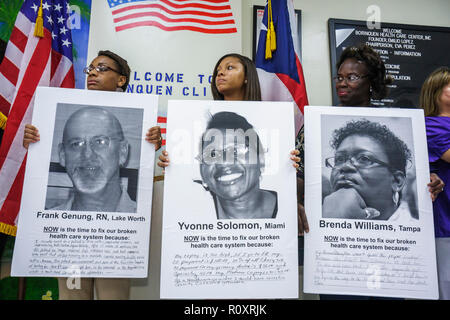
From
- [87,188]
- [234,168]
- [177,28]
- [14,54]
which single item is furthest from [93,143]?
[177,28]

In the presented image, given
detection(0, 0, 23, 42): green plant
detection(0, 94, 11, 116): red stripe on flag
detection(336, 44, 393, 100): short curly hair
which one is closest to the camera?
detection(0, 94, 11, 116): red stripe on flag

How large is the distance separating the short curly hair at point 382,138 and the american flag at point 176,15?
4.63ft

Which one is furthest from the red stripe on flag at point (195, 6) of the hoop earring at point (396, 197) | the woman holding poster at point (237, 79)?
the hoop earring at point (396, 197)

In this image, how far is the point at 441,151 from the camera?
65.8 inches

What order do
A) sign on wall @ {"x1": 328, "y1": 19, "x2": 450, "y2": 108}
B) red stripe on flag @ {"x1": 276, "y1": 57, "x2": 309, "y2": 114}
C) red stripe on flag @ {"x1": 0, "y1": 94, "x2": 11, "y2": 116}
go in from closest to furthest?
1. red stripe on flag @ {"x1": 0, "y1": 94, "x2": 11, "y2": 116}
2. red stripe on flag @ {"x1": 276, "y1": 57, "x2": 309, "y2": 114}
3. sign on wall @ {"x1": 328, "y1": 19, "x2": 450, "y2": 108}

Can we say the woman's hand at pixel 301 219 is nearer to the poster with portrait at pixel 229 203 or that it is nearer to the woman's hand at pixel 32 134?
the poster with portrait at pixel 229 203

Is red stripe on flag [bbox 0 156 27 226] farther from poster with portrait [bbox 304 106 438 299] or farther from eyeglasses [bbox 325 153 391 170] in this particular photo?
eyeglasses [bbox 325 153 391 170]

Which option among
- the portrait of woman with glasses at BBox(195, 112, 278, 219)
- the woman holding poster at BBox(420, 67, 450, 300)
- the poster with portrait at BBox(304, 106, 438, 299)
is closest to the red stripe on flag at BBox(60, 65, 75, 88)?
the portrait of woman with glasses at BBox(195, 112, 278, 219)

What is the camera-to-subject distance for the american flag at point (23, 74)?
1745mm

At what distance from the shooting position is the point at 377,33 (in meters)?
2.82

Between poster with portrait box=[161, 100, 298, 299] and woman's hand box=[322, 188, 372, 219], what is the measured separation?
16cm

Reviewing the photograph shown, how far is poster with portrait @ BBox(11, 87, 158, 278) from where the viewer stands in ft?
4.90

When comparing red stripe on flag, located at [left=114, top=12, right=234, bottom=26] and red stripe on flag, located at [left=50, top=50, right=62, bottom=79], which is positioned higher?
red stripe on flag, located at [left=114, top=12, right=234, bottom=26]
